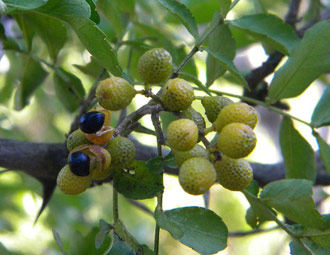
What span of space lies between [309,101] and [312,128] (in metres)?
4.49

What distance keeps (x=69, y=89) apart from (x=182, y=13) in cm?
63

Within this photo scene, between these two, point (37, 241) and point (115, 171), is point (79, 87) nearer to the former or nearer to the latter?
point (115, 171)

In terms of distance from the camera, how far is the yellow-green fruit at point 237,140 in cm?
102

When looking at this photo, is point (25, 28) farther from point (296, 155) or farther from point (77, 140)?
point (296, 155)

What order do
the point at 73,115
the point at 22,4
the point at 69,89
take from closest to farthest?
the point at 22,4, the point at 69,89, the point at 73,115

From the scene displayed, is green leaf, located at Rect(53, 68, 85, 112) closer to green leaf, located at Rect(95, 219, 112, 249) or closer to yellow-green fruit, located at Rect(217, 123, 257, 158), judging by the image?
green leaf, located at Rect(95, 219, 112, 249)

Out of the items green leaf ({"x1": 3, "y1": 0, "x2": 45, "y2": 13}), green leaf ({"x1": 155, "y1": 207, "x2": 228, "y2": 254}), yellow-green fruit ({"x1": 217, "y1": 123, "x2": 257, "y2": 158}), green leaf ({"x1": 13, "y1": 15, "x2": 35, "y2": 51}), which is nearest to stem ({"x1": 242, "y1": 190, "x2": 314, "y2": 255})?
green leaf ({"x1": 155, "y1": 207, "x2": 228, "y2": 254})

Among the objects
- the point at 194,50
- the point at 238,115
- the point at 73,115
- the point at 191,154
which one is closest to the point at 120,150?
the point at 191,154

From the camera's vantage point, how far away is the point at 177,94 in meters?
1.11

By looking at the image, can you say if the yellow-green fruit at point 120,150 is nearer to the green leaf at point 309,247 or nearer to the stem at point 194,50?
the stem at point 194,50

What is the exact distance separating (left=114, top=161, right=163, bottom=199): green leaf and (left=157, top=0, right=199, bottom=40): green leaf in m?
0.40

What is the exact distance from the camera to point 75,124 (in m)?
1.60

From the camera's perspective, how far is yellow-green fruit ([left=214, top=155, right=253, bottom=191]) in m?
1.09

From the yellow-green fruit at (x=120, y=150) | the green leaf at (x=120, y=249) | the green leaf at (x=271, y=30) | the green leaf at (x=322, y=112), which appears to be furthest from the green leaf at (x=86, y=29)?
the green leaf at (x=322, y=112)
